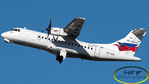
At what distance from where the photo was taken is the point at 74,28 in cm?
3209

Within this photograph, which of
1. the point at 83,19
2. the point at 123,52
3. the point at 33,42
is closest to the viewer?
the point at 83,19

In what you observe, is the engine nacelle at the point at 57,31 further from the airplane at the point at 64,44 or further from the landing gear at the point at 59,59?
the landing gear at the point at 59,59

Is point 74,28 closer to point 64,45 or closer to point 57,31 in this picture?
point 57,31

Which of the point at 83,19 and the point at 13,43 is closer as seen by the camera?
the point at 83,19

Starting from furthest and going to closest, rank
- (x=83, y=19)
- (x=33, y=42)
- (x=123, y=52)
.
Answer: (x=123, y=52)
(x=33, y=42)
(x=83, y=19)

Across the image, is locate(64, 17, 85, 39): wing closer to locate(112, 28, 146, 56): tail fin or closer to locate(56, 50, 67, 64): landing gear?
locate(56, 50, 67, 64): landing gear

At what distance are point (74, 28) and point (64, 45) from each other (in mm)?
2213

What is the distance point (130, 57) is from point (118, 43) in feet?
7.83

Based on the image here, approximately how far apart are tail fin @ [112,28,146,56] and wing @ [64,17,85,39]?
16.7 ft

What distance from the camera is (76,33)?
32.8 meters

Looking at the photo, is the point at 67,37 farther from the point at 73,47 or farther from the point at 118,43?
the point at 118,43

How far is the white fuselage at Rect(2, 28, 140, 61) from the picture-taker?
3284cm

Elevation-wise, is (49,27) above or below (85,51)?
above

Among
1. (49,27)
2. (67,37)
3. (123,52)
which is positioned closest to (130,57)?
(123,52)
